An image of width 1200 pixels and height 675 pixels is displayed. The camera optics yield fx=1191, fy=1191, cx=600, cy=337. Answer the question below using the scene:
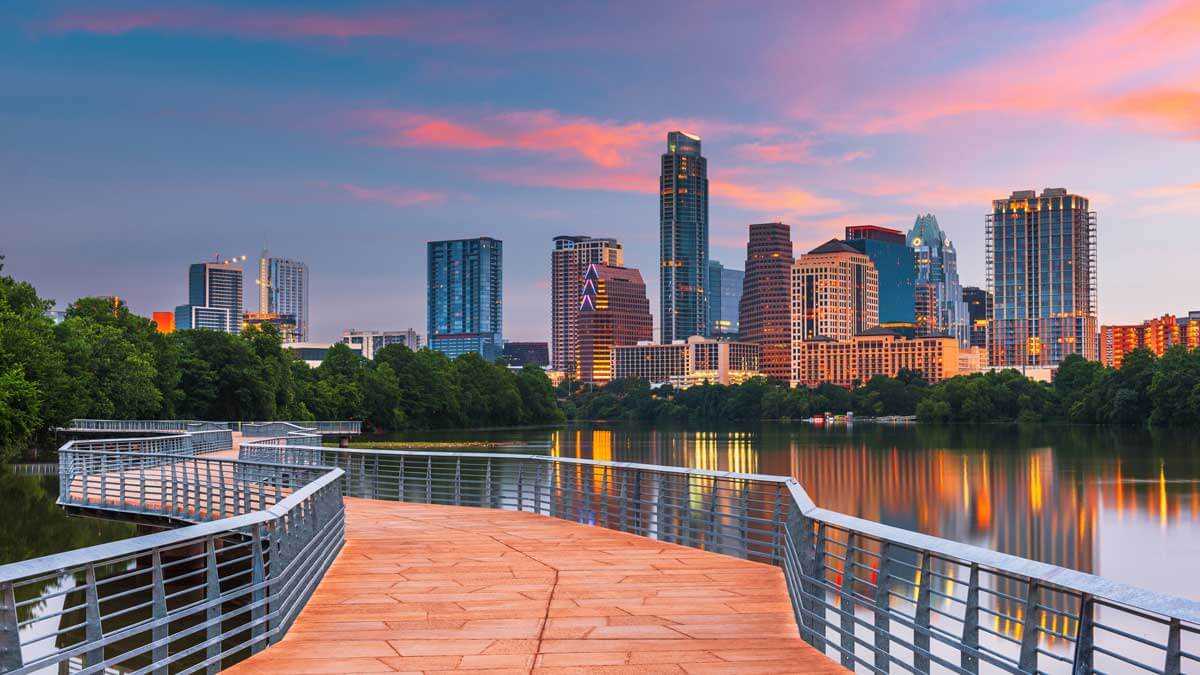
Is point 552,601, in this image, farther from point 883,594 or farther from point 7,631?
point 7,631

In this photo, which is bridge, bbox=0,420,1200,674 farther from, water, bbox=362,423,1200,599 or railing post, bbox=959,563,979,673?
water, bbox=362,423,1200,599

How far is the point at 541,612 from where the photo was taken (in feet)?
39.0

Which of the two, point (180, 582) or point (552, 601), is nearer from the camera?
point (552, 601)

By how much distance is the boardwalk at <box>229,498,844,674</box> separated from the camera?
380 inches

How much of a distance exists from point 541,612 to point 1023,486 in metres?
64.3

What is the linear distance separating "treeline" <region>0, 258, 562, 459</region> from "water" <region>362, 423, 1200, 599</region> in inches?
534

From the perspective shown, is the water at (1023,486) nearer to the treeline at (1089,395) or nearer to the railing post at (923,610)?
the treeline at (1089,395)

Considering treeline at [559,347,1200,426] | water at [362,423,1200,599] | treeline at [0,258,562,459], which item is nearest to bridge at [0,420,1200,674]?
water at [362,423,1200,599]

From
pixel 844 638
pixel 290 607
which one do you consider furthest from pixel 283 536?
pixel 844 638

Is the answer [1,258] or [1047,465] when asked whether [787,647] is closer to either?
[1047,465]

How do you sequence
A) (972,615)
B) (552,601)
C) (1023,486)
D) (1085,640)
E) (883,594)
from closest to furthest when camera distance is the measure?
1. (1085,640)
2. (972,615)
3. (883,594)
4. (552,601)
5. (1023,486)

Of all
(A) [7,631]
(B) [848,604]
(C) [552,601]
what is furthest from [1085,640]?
(C) [552,601]

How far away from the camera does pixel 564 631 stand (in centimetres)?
1090

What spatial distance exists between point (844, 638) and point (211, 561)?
524 cm
